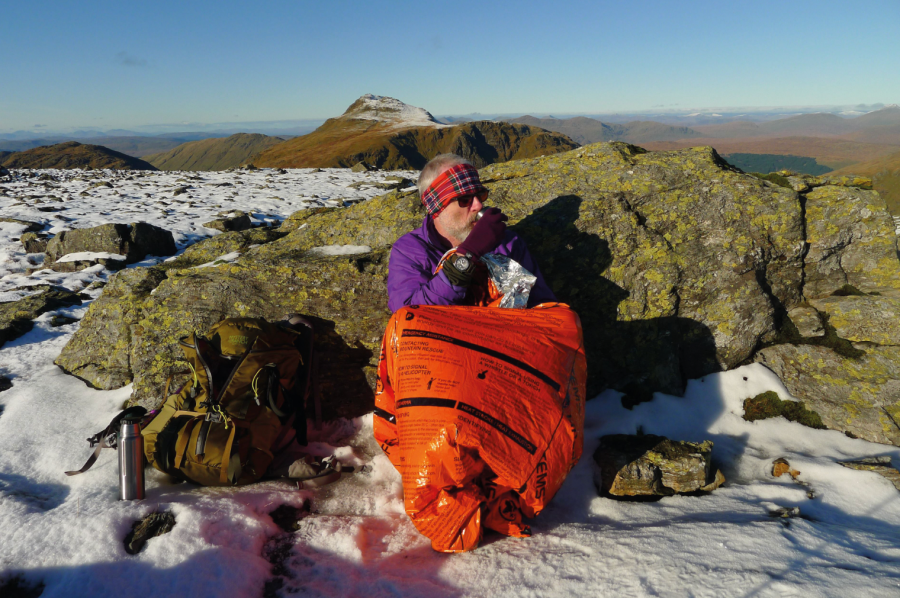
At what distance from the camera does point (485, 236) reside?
164 inches

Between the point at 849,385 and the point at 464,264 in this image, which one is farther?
the point at 849,385

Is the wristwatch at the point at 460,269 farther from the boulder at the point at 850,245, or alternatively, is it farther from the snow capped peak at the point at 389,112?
the snow capped peak at the point at 389,112

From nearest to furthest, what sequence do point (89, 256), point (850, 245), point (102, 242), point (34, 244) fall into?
point (850, 245), point (89, 256), point (102, 242), point (34, 244)

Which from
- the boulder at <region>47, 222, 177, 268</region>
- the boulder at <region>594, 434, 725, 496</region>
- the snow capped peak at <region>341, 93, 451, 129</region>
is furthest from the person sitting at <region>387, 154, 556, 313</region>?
the snow capped peak at <region>341, 93, 451, 129</region>

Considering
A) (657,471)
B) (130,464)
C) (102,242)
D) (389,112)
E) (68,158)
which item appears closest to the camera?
(130,464)

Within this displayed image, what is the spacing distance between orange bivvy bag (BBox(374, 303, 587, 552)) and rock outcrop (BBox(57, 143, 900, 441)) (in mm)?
1842

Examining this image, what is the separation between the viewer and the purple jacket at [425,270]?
4.15 meters

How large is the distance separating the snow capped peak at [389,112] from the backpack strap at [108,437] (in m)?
149

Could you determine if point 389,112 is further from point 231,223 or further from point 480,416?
point 480,416

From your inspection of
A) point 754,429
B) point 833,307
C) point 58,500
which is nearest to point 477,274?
point 754,429

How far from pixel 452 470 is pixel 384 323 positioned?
8.16ft

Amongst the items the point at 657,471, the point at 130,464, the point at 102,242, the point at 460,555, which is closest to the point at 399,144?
the point at 102,242

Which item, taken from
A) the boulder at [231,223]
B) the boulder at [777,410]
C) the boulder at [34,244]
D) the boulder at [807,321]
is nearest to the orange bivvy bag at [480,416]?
the boulder at [777,410]

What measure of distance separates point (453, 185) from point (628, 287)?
2781 mm
